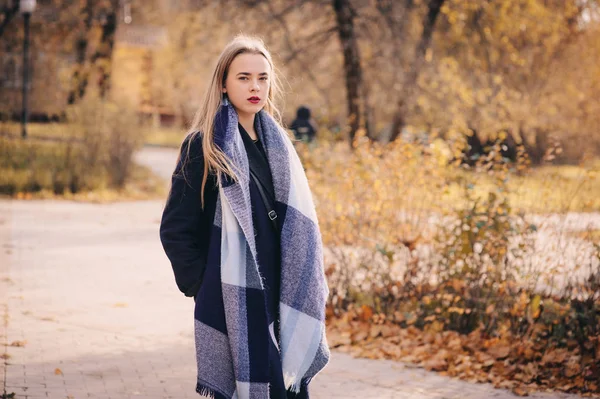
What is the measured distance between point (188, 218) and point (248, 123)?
0.51 m

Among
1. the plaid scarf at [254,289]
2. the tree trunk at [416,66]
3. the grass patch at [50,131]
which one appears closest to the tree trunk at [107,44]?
the grass patch at [50,131]

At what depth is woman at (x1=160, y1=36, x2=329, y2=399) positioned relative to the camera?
10.7 feet

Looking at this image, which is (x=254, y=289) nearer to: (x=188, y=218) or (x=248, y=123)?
(x=188, y=218)

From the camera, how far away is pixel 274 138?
11.5 ft

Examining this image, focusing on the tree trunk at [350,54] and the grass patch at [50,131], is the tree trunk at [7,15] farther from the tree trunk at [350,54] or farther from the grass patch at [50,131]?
the tree trunk at [350,54]

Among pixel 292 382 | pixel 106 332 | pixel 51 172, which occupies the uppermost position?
pixel 292 382

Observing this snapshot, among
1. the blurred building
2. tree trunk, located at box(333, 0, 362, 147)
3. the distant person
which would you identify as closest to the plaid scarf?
the distant person

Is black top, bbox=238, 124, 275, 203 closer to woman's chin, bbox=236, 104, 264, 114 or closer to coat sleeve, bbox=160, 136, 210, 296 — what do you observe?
woman's chin, bbox=236, 104, 264, 114

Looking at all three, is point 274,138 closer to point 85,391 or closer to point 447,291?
point 85,391

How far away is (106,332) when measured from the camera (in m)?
6.45

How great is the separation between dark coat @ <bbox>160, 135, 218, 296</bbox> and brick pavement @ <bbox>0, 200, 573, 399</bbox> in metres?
1.91

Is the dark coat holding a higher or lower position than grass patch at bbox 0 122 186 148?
higher

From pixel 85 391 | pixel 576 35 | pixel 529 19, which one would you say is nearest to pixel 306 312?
pixel 85 391

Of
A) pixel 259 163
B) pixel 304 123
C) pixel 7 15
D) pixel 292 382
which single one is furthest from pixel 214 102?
pixel 7 15
